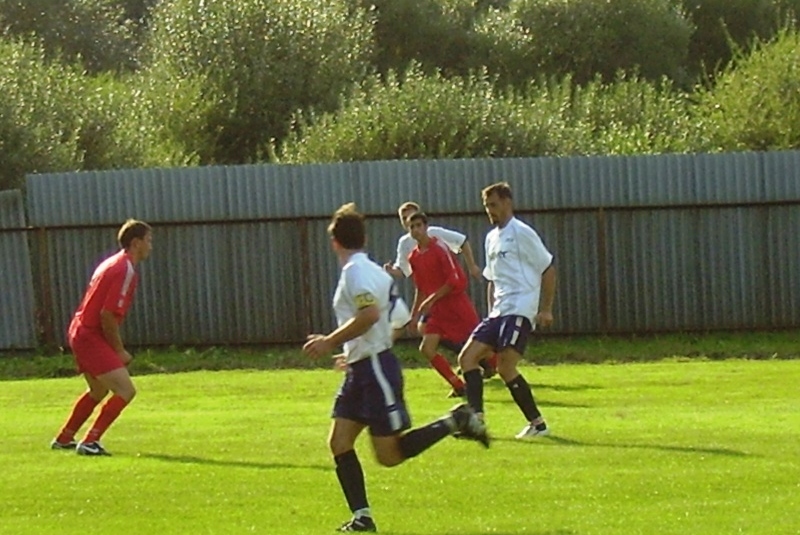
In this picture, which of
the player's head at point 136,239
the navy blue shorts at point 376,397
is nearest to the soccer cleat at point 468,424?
the navy blue shorts at point 376,397

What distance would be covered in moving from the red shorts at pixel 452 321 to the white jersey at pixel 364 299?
6.83 m

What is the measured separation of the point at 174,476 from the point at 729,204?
1367 centimetres

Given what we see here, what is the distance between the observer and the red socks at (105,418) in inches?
495

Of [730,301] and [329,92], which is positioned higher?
[329,92]

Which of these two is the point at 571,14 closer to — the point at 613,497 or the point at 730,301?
the point at 730,301

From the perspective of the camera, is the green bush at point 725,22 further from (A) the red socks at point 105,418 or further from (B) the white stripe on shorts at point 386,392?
(B) the white stripe on shorts at point 386,392

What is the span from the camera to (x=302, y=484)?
10805mm

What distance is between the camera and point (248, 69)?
33.8m

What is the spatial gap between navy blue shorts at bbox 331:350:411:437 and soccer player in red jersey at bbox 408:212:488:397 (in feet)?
21.9

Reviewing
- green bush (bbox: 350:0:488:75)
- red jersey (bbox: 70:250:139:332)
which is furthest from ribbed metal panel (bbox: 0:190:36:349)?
green bush (bbox: 350:0:488:75)

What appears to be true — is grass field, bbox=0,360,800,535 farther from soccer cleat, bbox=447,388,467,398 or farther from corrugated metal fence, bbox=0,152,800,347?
corrugated metal fence, bbox=0,152,800,347

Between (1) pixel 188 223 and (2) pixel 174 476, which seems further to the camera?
(1) pixel 188 223

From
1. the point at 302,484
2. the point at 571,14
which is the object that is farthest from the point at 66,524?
the point at 571,14

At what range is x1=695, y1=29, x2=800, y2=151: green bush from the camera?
97.3 ft
